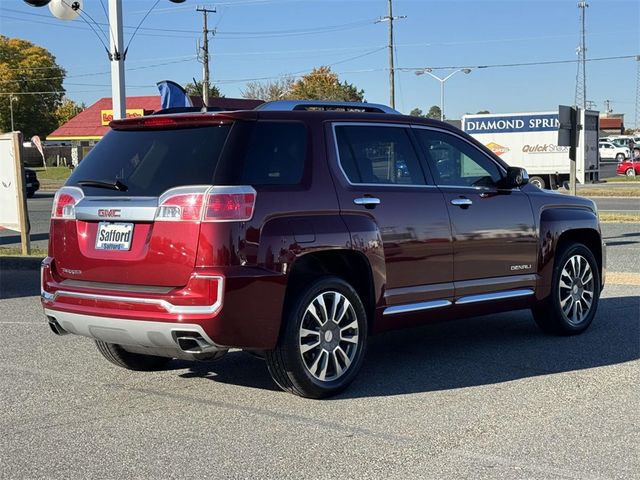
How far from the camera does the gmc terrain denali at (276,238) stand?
5.11 metres

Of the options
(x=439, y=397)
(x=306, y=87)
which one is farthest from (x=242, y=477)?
(x=306, y=87)

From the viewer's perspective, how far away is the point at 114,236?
5.42 meters

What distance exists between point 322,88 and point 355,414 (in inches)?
2907

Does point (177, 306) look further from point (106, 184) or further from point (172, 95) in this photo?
point (172, 95)

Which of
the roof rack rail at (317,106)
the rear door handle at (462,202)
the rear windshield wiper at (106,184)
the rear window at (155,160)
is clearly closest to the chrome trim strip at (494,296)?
the rear door handle at (462,202)

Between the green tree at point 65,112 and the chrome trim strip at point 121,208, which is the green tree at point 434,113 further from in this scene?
the chrome trim strip at point 121,208

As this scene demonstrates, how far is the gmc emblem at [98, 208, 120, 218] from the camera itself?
5387 millimetres

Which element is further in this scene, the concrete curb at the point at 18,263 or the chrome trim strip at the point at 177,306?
the concrete curb at the point at 18,263

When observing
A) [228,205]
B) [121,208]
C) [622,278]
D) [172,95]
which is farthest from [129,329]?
[622,278]

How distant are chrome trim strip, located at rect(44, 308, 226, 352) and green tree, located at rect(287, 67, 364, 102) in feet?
231

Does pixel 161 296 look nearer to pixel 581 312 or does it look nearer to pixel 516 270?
pixel 516 270

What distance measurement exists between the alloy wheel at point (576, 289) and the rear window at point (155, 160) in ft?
12.4

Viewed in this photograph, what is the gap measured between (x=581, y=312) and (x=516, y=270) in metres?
1.14

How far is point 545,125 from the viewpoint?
1492 inches
